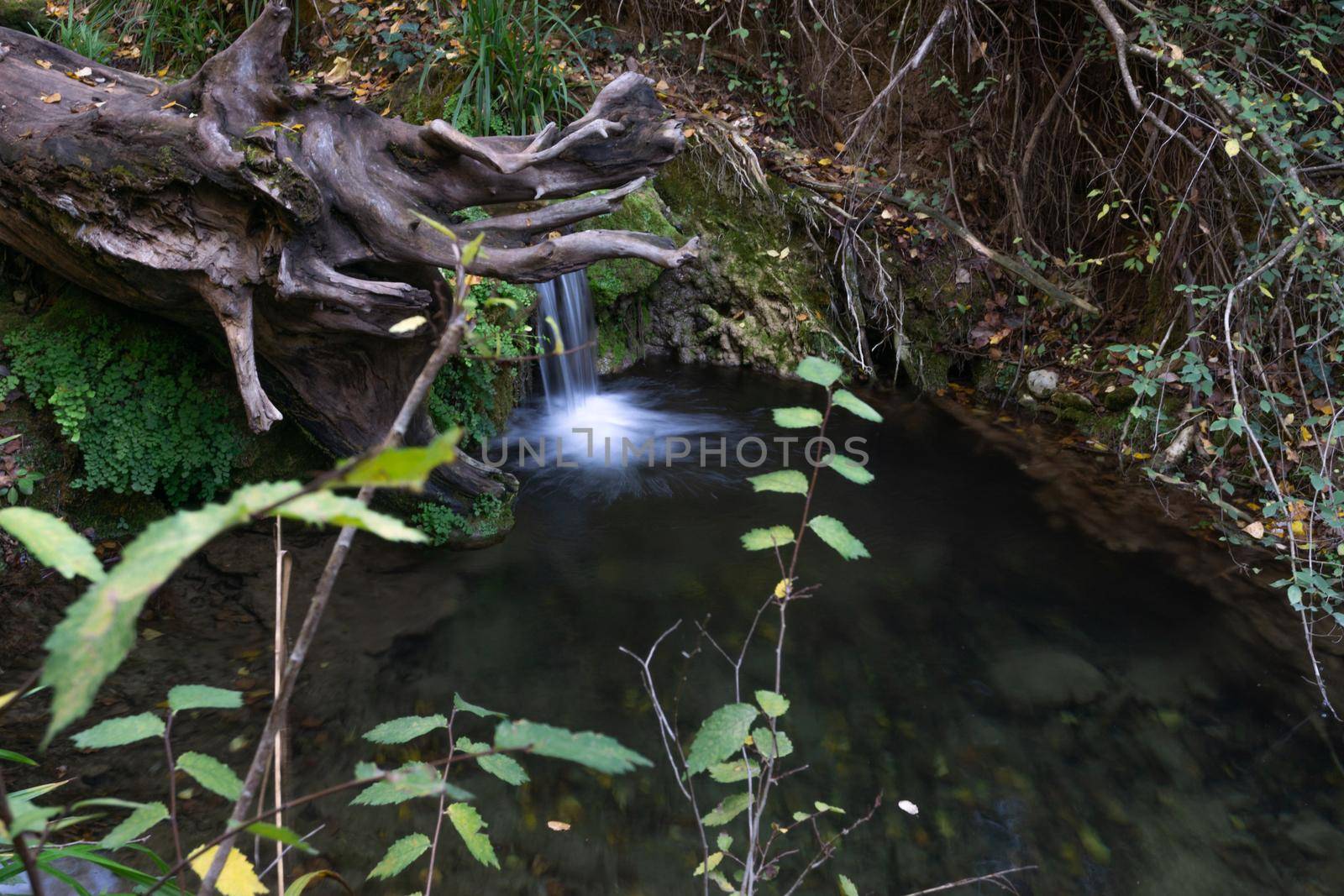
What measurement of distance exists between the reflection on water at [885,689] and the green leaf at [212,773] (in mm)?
1706

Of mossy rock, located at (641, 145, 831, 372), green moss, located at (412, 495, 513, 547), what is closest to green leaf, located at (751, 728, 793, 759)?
green moss, located at (412, 495, 513, 547)

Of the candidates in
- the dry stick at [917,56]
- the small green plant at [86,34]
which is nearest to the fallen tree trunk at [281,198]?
the small green plant at [86,34]

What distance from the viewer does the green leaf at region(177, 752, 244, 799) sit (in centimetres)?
101

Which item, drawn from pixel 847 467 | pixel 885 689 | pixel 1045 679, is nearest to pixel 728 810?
pixel 847 467

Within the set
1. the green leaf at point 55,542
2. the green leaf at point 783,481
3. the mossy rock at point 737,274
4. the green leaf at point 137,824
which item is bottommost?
the mossy rock at point 737,274

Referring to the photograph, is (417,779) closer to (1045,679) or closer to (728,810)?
(728,810)

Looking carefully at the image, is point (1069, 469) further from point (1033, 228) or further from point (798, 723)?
point (798, 723)

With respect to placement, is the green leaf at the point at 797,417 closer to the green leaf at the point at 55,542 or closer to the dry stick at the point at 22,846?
the green leaf at the point at 55,542

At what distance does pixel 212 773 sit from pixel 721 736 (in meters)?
0.71

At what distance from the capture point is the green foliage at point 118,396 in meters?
3.79

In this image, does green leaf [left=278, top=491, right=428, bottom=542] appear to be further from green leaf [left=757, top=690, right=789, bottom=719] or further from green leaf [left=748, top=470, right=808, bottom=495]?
green leaf [left=757, top=690, right=789, bottom=719]

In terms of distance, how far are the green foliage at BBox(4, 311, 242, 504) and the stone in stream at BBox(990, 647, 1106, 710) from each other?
12.3 ft

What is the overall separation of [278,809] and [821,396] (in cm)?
566

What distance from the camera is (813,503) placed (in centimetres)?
480
